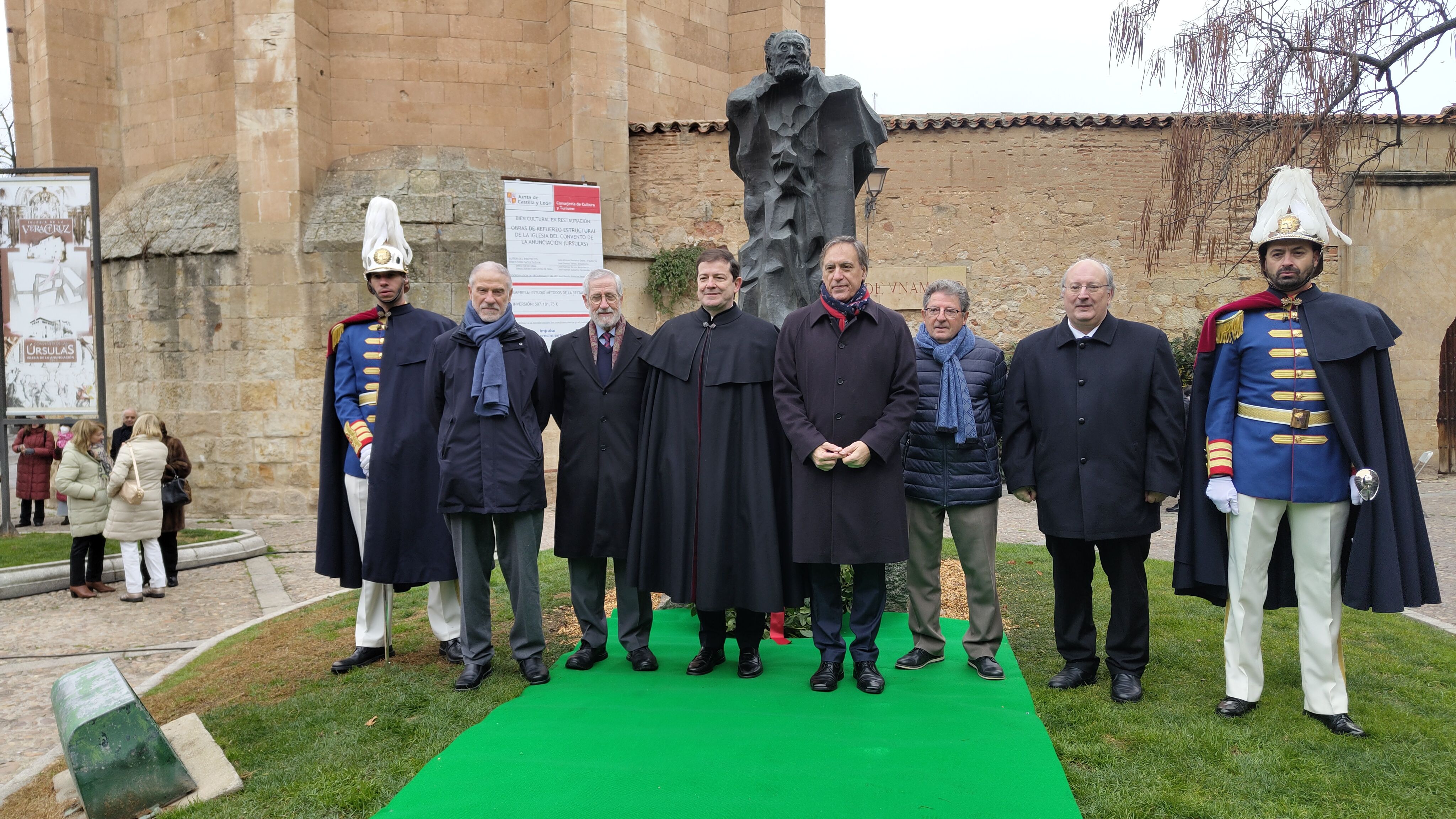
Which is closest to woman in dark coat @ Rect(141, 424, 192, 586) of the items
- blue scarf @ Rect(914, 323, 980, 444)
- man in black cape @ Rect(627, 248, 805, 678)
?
man in black cape @ Rect(627, 248, 805, 678)

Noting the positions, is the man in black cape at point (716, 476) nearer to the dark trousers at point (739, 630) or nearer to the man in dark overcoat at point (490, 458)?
the dark trousers at point (739, 630)

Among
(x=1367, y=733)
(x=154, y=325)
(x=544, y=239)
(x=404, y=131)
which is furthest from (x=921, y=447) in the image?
(x=154, y=325)

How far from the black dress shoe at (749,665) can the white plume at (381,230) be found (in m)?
2.67

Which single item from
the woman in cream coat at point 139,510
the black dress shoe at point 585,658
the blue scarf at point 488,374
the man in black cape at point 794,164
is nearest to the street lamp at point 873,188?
the man in black cape at point 794,164

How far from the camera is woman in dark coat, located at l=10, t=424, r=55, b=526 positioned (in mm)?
12141

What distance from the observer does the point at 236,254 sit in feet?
42.6

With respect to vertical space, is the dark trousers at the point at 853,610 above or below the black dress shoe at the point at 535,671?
above

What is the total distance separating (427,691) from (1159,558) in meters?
6.57

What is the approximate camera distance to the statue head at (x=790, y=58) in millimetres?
5500

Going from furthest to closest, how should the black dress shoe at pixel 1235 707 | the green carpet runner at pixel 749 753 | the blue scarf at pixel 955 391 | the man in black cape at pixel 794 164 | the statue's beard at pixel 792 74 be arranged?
the man in black cape at pixel 794 164 < the statue's beard at pixel 792 74 < the blue scarf at pixel 955 391 < the black dress shoe at pixel 1235 707 < the green carpet runner at pixel 749 753

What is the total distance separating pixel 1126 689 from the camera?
13.8 ft

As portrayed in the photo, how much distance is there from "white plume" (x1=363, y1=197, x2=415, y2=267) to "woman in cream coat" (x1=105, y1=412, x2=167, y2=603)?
4522 millimetres

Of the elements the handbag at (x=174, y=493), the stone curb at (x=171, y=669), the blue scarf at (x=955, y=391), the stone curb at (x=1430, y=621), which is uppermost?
the blue scarf at (x=955, y=391)

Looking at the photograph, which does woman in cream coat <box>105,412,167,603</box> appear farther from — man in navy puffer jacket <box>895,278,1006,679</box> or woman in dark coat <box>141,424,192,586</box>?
man in navy puffer jacket <box>895,278,1006,679</box>
